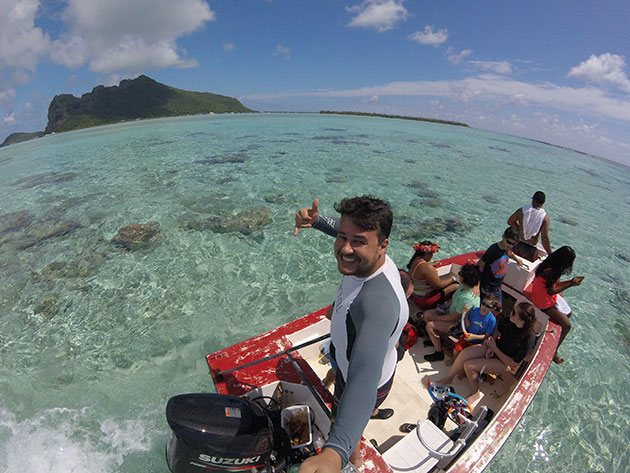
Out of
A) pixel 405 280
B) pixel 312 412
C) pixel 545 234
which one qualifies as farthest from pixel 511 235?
pixel 312 412

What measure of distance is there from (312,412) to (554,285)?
177 inches

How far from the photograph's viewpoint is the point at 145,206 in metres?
13.3

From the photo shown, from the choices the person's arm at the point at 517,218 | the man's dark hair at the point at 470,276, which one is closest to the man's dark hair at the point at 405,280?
the man's dark hair at the point at 470,276

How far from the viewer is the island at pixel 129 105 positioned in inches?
4766

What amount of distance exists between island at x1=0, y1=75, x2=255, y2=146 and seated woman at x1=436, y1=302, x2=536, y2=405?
423ft

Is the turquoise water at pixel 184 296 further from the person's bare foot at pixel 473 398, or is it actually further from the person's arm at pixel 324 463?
the person's arm at pixel 324 463

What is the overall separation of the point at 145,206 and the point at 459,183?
60.4 feet

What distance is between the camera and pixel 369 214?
1.78 meters

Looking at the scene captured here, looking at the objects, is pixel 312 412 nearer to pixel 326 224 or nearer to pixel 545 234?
pixel 326 224

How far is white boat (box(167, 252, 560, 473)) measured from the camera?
2402 millimetres

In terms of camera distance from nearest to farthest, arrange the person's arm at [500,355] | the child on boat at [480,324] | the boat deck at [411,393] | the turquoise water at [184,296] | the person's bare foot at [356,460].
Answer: the person's bare foot at [356,460] → the boat deck at [411,393] → the person's arm at [500,355] → the child on boat at [480,324] → the turquoise water at [184,296]

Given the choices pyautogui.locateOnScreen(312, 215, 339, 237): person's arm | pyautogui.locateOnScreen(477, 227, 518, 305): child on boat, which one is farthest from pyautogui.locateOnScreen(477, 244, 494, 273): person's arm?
pyautogui.locateOnScreen(312, 215, 339, 237): person's arm

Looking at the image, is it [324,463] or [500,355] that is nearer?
[324,463]

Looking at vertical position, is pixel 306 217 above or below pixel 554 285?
above
